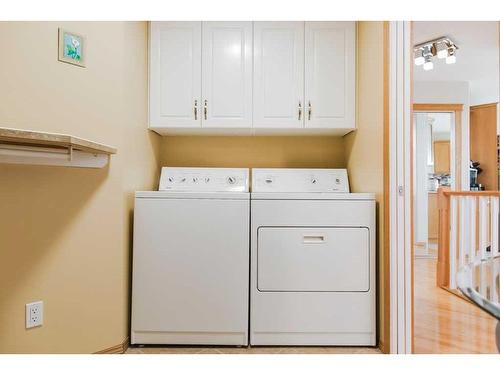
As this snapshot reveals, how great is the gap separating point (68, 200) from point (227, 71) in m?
1.25

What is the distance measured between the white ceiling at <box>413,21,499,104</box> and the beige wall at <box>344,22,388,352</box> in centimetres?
125

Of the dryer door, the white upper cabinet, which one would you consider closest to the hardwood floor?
the dryer door

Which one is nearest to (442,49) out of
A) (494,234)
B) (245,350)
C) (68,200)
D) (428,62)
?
(428,62)

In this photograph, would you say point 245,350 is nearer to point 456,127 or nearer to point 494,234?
point 494,234

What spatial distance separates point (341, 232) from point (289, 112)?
2.83ft

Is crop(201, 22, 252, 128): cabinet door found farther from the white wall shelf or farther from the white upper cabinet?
the white wall shelf

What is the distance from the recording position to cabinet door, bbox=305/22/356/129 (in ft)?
7.45

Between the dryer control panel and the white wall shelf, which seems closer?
the white wall shelf

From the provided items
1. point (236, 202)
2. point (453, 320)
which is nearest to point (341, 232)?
point (236, 202)

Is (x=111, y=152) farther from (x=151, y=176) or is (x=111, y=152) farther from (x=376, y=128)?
(x=376, y=128)

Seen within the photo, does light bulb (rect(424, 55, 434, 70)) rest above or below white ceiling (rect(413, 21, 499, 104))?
below

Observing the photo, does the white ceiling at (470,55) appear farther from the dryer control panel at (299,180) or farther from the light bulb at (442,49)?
the dryer control panel at (299,180)

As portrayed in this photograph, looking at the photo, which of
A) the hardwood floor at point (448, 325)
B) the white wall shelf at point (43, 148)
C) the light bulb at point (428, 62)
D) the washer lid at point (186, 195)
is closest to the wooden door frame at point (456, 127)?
the light bulb at point (428, 62)

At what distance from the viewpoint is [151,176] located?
7.82 feet
